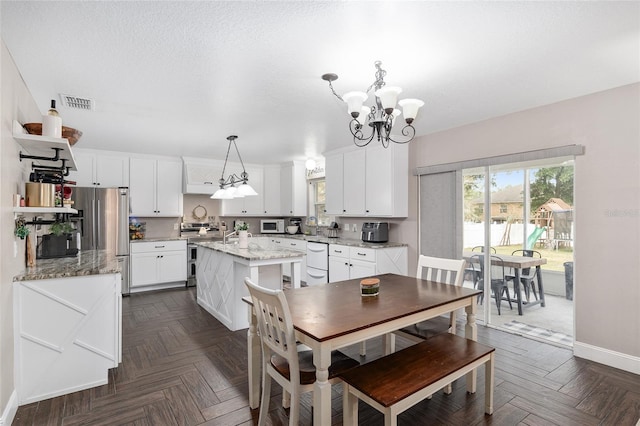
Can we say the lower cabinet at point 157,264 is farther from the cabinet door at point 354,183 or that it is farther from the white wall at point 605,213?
the white wall at point 605,213

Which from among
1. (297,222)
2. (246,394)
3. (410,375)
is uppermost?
(297,222)

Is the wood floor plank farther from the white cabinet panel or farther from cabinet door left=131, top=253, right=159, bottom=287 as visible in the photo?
cabinet door left=131, top=253, right=159, bottom=287

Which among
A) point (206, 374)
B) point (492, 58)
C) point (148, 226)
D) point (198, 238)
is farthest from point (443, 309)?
point (148, 226)

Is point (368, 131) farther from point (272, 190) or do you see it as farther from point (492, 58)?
point (272, 190)

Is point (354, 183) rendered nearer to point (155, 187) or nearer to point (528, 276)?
point (528, 276)

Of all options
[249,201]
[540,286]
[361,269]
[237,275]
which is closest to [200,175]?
[249,201]

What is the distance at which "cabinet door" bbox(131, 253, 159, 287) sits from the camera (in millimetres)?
5301

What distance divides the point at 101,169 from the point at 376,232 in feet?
14.6

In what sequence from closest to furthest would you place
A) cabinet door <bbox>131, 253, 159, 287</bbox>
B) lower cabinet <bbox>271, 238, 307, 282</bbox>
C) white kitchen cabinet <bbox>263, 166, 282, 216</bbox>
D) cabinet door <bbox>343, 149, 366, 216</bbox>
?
cabinet door <bbox>343, 149, 366, 216</bbox> → cabinet door <bbox>131, 253, 159, 287</bbox> → lower cabinet <bbox>271, 238, 307, 282</bbox> → white kitchen cabinet <bbox>263, 166, 282, 216</bbox>

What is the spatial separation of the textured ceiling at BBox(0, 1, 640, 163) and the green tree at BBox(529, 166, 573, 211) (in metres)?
0.71

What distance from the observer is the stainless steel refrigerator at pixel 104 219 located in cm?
480

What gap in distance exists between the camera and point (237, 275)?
12.3 ft

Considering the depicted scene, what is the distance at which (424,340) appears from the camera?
240cm

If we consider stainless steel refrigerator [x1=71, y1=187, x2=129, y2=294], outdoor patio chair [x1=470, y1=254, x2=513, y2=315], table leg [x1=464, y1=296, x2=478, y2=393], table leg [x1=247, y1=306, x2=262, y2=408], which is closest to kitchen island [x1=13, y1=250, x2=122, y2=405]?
table leg [x1=247, y1=306, x2=262, y2=408]
